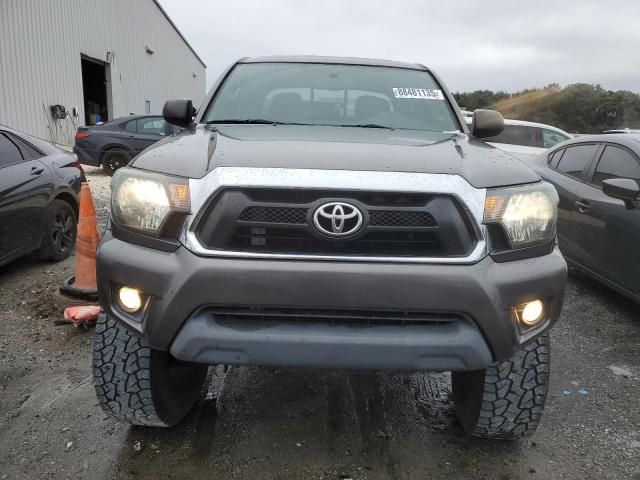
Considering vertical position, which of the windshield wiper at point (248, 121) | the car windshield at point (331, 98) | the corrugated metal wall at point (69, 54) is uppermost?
the corrugated metal wall at point (69, 54)

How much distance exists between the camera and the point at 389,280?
1.83 metres

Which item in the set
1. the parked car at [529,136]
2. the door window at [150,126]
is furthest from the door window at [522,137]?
the door window at [150,126]

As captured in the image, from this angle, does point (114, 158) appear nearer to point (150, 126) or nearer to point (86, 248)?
point (150, 126)

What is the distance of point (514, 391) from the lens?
2.21 metres

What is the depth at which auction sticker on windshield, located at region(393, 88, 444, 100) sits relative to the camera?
3.22 metres

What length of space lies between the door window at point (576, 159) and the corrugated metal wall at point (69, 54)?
46.0ft

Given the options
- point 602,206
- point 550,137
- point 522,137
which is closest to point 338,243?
point 602,206

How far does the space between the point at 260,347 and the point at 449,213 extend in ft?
2.74

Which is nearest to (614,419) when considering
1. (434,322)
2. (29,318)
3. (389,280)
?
(434,322)

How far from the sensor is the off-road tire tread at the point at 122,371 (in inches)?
86.7

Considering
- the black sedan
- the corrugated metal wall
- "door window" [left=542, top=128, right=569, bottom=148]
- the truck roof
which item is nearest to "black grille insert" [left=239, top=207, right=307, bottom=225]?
the truck roof

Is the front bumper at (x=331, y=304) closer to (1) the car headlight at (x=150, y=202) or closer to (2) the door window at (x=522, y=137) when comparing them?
(1) the car headlight at (x=150, y=202)

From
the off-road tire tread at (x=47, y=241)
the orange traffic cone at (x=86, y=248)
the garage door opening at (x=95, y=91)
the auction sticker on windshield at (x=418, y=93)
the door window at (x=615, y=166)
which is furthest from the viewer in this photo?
the garage door opening at (x=95, y=91)

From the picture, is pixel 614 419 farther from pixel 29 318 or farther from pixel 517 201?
pixel 29 318
